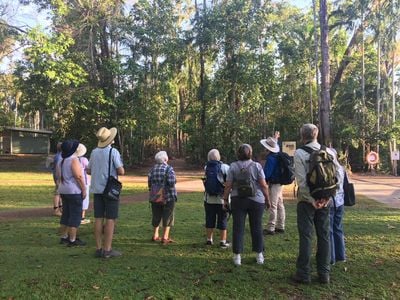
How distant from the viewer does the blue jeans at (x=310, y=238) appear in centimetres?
485

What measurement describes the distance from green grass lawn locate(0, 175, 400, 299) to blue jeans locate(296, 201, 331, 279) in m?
0.21

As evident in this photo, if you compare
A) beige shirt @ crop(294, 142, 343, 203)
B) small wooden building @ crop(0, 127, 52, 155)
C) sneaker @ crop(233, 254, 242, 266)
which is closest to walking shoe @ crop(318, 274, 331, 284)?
beige shirt @ crop(294, 142, 343, 203)

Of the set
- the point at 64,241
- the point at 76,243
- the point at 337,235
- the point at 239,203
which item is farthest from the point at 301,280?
the point at 64,241

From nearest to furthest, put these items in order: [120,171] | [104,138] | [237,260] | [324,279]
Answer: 1. [324,279]
2. [237,260]
3. [120,171]
4. [104,138]

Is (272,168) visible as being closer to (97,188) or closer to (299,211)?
(299,211)

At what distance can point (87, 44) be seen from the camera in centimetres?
2819

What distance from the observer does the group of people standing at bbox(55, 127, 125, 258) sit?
581 centimetres

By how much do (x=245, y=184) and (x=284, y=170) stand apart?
2017 mm

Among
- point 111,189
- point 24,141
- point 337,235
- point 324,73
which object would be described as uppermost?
point 324,73

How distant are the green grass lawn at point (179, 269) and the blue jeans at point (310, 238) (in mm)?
205

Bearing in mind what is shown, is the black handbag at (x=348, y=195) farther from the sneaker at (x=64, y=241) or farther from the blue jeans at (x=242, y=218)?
the sneaker at (x=64, y=241)

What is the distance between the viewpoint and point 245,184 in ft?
17.7

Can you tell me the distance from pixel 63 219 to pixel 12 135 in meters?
41.1

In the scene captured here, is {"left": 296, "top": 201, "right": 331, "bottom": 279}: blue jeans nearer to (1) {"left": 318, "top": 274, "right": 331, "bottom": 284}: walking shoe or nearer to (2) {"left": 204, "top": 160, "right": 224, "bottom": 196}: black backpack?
(1) {"left": 318, "top": 274, "right": 331, "bottom": 284}: walking shoe
